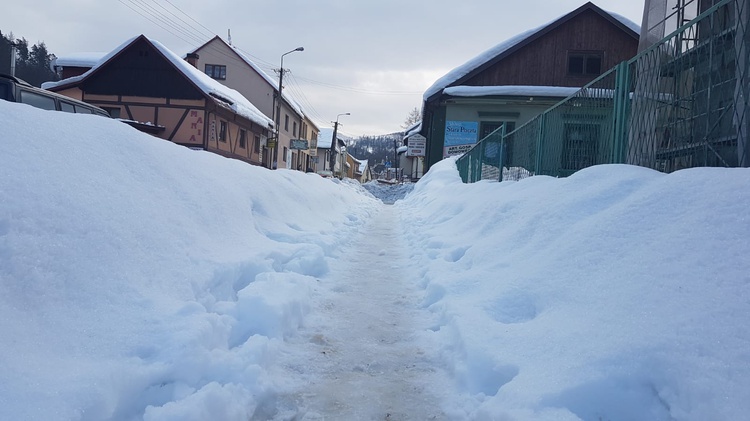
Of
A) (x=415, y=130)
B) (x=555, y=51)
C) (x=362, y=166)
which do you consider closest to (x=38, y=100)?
(x=555, y=51)

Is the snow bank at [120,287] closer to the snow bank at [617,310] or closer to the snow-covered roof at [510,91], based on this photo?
the snow bank at [617,310]

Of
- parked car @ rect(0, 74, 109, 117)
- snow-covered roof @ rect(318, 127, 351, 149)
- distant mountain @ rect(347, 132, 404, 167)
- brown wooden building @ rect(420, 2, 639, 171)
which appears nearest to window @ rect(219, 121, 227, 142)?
brown wooden building @ rect(420, 2, 639, 171)

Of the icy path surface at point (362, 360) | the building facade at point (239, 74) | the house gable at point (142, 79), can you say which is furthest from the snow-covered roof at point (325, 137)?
the icy path surface at point (362, 360)

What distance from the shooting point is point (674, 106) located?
5.01m

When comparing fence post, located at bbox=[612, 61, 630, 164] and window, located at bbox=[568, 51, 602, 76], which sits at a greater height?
window, located at bbox=[568, 51, 602, 76]

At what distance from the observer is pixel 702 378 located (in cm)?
193

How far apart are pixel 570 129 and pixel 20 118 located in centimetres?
662

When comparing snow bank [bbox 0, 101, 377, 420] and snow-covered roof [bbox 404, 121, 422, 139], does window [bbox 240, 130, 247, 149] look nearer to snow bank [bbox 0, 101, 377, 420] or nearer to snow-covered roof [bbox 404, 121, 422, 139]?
snow-covered roof [bbox 404, 121, 422, 139]

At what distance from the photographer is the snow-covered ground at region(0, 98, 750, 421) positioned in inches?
82.0

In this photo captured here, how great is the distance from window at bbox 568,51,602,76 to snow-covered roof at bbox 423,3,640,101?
5.56ft

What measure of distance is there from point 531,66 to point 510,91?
1.88m

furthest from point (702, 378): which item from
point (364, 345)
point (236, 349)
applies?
point (236, 349)

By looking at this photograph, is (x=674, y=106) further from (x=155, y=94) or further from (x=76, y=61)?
(x=76, y=61)

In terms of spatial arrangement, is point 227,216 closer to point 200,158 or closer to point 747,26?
point 200,158
